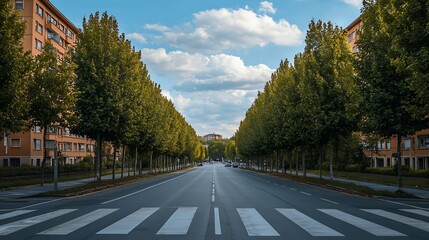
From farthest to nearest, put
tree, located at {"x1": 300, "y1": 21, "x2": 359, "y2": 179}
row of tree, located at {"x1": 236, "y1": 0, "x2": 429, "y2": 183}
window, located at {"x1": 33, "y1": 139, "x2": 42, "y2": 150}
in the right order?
window, located at {"x1": 33, "y1": 139, "x2": 42, "y2": 150} < tree, located at {"x1": 300, "y1": 21, "x2": 359, "y2": 179} < row of tree, located at {"x1": 236, "y1": 0, "x2": 429, "y2": 183}

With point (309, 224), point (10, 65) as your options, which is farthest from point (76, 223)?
point (10, 65)

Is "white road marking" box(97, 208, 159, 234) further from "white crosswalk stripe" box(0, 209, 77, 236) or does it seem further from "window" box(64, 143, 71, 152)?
"window" box(64, 143, 71, 152)

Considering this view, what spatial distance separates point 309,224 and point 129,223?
15.1 feet

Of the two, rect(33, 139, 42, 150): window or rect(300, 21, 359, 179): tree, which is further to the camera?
rect(33, 139, 42, 150): window

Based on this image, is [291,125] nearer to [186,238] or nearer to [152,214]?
[152,214]

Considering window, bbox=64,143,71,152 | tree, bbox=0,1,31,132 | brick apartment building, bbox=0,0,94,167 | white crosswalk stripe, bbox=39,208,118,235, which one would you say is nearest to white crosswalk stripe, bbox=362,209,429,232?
white crosswalk stripe, bbox=39,208,118,235

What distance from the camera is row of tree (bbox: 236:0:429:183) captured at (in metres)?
15.2

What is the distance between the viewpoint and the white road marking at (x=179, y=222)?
10.1m

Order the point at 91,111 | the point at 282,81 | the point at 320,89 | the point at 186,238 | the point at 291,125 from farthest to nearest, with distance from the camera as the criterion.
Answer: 1. the point at 282,81
2. the point at 291,125
3. the point at 320,89
4. the point at 91,111
5. the point at 186,238

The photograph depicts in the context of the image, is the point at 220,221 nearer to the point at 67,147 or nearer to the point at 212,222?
the point at 212,222

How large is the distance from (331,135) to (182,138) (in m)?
54.7

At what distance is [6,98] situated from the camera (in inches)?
749

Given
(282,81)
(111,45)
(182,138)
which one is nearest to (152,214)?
(111,45)

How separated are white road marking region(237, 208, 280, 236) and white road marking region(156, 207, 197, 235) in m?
1.46
